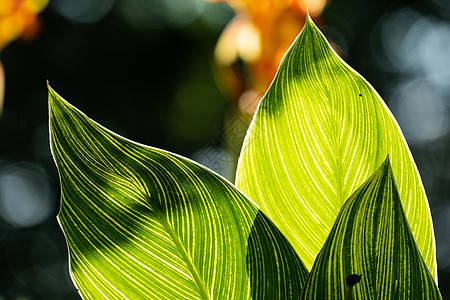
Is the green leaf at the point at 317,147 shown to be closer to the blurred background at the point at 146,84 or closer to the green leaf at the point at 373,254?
the green leaf at the point at 373,254

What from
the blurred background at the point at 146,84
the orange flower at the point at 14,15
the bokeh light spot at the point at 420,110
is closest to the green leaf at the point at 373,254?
the orange flower at the point at 14,15

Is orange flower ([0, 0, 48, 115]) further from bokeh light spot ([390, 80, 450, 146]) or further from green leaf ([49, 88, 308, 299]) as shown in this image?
bokeh light spot ([390, 80, 450, 146])

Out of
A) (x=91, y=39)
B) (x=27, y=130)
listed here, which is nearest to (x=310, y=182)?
(x=91, y=39)

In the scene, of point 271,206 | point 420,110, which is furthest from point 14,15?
point 420,110

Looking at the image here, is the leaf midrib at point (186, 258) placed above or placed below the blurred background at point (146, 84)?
below

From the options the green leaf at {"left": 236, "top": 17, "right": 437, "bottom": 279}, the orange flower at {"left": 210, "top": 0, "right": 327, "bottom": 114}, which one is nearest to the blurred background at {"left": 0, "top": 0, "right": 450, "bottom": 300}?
the orange flower at {"left": 210, "top": 0, "right": 327, "bottom": 114}

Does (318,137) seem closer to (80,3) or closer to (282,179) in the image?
(282,179)
